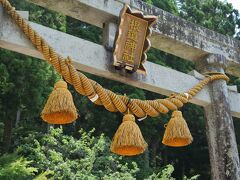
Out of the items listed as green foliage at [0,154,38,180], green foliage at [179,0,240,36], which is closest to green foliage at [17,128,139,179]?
green foliage at [0,154,38,180]

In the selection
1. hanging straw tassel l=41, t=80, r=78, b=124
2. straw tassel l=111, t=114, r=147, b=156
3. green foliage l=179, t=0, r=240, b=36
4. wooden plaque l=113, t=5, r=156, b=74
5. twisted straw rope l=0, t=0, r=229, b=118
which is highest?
green foliage l=179, t=0, r=240, b=36

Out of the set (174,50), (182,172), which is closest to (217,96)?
(174,50)

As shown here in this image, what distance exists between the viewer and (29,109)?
31.4 ft

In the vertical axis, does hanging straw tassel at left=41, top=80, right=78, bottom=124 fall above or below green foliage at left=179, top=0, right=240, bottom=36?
below

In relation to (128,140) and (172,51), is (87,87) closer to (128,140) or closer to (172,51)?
(128,140)

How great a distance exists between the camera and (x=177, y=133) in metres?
3.33

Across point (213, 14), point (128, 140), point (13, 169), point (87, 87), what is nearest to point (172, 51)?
point (87, 87)

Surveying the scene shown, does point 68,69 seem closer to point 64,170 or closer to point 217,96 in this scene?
point 217,96

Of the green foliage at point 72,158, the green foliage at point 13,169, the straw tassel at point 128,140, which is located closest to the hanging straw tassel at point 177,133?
the straw tassel at point 128,140

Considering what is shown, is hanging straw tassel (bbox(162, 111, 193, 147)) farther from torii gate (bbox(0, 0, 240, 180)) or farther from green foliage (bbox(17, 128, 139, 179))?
green foliage (bbox(17, 128, 139, 179))

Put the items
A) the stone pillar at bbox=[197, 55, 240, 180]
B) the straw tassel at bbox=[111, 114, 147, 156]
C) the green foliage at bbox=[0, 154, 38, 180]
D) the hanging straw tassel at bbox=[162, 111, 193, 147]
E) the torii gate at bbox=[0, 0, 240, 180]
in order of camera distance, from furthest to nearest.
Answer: the green foliage at bbox=[0, 154, 38, 180] → the stone pillar at bbox=[197, 55, 240, 180] → the torii gate at bbox=[0, 0, 240, 180] → the hanging straw tassel at bbox=[162, 111, 193, 147] → the straw tassel at bbox=[111, 114, 147, 156]

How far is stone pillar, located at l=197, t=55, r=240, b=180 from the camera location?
162 inches

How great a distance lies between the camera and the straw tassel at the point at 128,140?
295cm

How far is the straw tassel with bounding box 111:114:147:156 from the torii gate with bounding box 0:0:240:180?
0.85m
